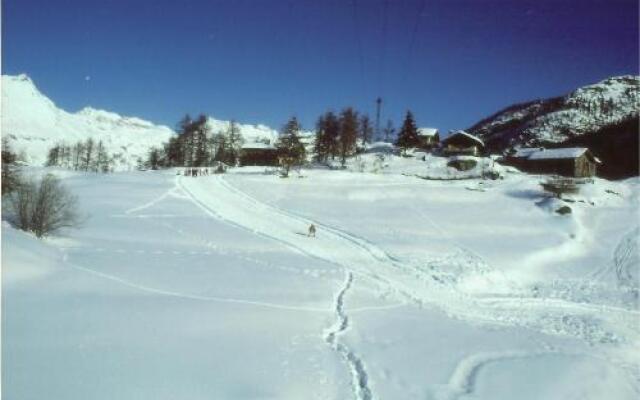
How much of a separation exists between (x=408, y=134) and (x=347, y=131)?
513 inches

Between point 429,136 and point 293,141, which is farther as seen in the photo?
point 429,136

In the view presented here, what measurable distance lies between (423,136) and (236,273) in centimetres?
9440

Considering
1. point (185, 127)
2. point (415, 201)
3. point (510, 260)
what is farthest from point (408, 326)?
point (185, 127)

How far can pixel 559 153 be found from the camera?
80.1 m

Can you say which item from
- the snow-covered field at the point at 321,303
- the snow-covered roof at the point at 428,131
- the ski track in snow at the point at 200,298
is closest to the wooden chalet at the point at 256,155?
the snow-covered roof at the point at 428,131

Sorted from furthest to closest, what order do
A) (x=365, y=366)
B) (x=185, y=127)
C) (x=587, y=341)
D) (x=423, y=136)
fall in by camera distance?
1. (x=423, y=136)
2. (x=185, y=127)
3. (x=587, y=341)
4. (x=365, y=366)

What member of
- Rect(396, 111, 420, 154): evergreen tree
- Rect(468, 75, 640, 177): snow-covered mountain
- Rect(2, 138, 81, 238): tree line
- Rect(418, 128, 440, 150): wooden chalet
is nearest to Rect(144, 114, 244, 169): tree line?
Rect(396, 111, 420, 154): evergreen tree

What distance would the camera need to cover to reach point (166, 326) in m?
15.2

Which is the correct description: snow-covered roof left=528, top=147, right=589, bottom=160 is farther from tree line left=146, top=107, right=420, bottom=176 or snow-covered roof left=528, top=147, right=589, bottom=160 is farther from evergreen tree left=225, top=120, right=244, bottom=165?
evergreen tree left=225, top=120, right=244, bottom=165

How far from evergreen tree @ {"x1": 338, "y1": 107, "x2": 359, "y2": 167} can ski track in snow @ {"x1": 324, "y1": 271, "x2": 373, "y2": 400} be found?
67.8 m

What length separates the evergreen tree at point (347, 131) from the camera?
89194mm

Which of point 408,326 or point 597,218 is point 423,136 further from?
point 408,326

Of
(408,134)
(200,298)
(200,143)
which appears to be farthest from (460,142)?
(200,298)

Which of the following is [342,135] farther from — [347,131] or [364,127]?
[364,127]
